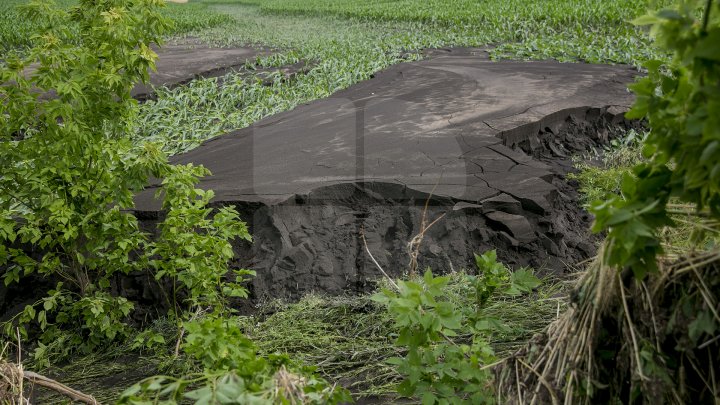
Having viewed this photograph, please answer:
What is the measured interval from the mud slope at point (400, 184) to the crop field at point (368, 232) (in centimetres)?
2

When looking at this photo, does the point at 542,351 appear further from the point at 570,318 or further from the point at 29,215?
the point at 29,215

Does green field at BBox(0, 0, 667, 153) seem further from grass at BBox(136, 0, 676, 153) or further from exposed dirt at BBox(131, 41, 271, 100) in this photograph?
exposed dirt at BBox(131, 41, 271, 100)

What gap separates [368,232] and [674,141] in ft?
9.11

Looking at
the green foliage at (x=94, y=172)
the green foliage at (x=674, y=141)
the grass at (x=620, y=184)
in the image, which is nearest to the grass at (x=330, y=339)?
the green foliage at (x=94, y=172)

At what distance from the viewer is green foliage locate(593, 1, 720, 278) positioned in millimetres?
1624

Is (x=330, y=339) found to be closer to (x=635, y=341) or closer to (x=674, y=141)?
(x=635, y=341)

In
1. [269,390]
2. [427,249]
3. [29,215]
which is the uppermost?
[269,390]

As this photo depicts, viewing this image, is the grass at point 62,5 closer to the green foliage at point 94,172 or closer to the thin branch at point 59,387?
the green foliage at point 94,172

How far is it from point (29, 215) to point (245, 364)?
235 centimetres

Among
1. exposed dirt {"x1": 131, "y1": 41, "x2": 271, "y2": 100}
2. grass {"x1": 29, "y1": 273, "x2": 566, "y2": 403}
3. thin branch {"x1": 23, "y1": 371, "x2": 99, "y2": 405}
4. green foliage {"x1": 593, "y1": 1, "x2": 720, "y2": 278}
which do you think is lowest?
grass {"x1": 29, "y1": 273, "x2": 566, "y2": 403}

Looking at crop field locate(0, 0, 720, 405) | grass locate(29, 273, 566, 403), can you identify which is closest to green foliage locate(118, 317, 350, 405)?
crop field locate(0, 0, 720, 405)

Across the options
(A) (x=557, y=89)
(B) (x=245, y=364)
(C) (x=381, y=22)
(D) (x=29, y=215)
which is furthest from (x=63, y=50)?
(C) (x=381, y=22)

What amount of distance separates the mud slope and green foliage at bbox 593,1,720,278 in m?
2.35

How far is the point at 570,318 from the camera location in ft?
7.18
